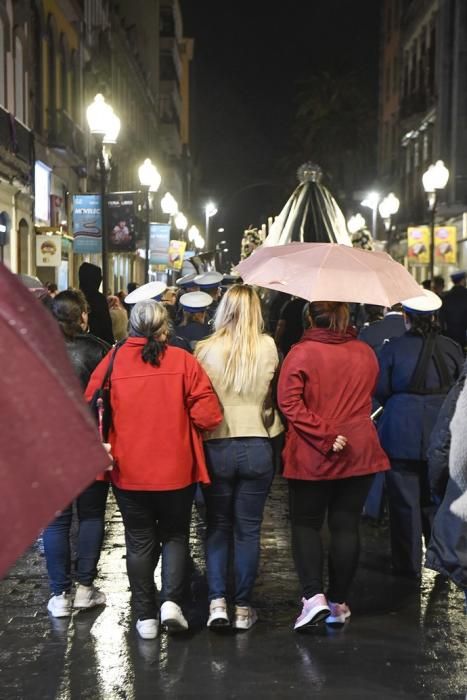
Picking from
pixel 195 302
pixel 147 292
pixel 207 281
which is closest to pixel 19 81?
pixel 207 281

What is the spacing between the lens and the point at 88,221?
22297 millimetres

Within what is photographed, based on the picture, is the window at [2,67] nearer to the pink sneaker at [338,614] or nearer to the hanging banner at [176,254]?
the hanging banner at [176,254]

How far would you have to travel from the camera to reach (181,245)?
36.7 metres

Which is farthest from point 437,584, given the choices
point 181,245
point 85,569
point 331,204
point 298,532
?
point 181,245

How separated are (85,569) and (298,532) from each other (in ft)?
4.32

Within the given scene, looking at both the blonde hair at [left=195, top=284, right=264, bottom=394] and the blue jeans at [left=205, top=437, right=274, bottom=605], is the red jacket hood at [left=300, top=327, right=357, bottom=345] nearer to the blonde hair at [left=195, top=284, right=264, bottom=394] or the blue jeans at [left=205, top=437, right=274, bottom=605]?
the blonde hair at [left=195, top=284, right=264, bottom=394]

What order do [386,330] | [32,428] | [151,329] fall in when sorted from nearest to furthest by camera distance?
[32,428], [151,329], [386,330]

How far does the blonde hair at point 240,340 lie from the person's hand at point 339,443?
592mm

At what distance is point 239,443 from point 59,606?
4.82ft

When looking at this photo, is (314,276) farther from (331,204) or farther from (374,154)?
(374,154)

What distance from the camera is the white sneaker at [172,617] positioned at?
6125mm

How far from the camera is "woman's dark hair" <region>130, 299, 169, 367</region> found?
19.8 ft

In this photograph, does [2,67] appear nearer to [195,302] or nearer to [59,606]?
[195,302]

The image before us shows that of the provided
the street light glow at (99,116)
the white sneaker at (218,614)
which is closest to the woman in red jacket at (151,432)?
the white sneaker at (218,614)
